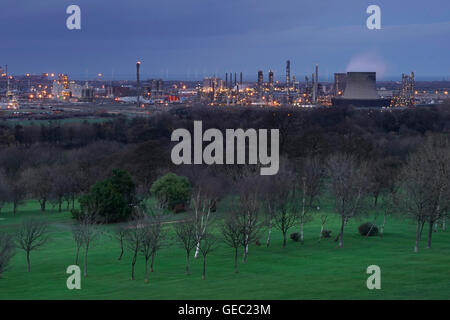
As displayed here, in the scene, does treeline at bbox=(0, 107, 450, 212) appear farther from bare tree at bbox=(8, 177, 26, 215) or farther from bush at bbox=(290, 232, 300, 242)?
bush at bbox=(290, 232, 300, 242)

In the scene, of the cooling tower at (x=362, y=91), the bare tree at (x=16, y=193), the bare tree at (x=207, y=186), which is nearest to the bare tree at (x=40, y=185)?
the bare tree at (x=16, y=193)

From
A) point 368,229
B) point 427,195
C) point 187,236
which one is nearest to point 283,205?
point 368,229

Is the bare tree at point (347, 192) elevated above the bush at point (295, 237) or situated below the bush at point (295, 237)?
above

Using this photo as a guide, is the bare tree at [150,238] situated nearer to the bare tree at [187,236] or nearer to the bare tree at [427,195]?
the bare tree at [187,236]

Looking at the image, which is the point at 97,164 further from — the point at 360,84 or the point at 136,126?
the point at 360,84

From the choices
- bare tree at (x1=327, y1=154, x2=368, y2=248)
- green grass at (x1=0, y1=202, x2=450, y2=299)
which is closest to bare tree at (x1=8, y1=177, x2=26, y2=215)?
green grass at (x1=0, y1=202, x2=450, y2=299)

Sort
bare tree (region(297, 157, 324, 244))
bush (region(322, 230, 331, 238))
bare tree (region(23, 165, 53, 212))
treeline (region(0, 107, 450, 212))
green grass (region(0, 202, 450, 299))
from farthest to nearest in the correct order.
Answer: treeline (region(0, 107, 450, 212)), bare tree (region(23, 165, 53, 212)), bare tree (region(297, 157, 324, 244)), bush (region(322, 230, 331, 238)), green grass (region(0, 202, 450, 299))

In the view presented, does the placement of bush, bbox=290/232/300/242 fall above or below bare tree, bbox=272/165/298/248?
below
